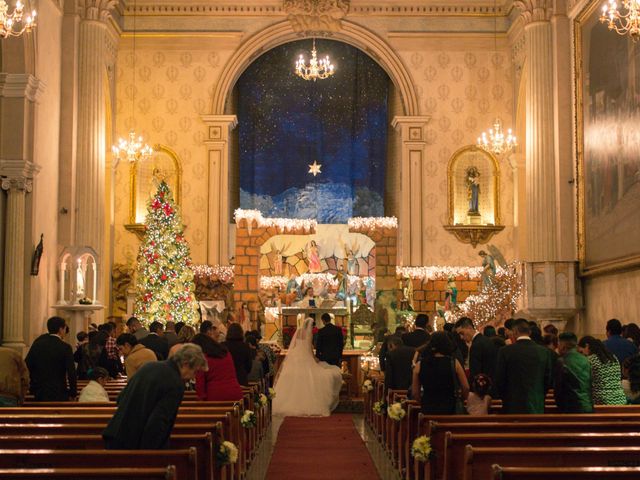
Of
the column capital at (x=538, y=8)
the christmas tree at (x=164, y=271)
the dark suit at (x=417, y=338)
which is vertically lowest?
the dark suit at (x=417, y=338)

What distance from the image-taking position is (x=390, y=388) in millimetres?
13312

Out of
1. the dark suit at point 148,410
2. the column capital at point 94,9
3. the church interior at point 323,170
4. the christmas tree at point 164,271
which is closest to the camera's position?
the dark suit at point 148,410

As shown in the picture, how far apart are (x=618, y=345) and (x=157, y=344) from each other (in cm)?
567

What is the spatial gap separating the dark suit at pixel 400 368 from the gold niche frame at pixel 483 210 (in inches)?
604

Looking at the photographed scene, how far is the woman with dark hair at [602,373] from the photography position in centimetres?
964

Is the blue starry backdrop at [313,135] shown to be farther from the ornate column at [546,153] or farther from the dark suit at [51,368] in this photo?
the dark suit at [51,368]

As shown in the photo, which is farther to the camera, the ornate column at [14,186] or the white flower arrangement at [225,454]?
the ornate column at [14,186]

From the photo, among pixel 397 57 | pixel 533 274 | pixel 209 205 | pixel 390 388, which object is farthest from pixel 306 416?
pixel 397 57

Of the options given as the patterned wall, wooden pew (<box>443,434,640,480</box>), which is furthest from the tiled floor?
the patterned wall

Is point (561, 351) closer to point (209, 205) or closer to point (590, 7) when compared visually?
point (590, 7)

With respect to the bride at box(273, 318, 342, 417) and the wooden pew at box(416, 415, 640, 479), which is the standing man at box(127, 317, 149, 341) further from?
the wooden pew at box(416, 415, 640, 479)

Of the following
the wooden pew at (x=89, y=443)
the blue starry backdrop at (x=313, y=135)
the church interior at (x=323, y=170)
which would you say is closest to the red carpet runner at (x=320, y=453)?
the church interior at (x=323, y=170)

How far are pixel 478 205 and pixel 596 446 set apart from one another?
21825mm

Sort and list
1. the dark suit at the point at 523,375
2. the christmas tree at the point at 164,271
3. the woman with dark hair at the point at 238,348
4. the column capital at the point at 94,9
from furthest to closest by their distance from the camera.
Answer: the column capital at the point at 94,9 → the christmas tree at the point at 164,271 → the woman with dark hair at the point at 238,348 → the dark suit at the point at 523,375
